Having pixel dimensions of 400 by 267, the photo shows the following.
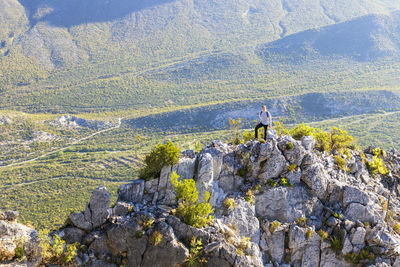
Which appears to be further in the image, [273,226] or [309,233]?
[309,233]

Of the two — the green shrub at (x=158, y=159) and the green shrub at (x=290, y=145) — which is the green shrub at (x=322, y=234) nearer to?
the green shrub at (x=290, y=145)

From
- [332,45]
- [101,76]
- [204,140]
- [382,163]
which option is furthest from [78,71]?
[382,163]

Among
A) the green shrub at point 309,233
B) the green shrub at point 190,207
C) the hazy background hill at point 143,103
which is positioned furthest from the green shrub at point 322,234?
the hazy background hill at point 143,103

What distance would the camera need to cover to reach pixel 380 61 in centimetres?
18075

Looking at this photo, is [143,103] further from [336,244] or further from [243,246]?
[243,246]

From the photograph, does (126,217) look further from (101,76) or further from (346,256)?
(101,76)

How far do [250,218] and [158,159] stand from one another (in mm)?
7984

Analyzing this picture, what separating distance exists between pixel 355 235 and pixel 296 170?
20.6 feet

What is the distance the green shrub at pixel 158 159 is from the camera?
2614cm

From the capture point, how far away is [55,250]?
22250 millimetres

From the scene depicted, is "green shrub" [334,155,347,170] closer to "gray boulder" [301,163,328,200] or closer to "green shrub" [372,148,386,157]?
"gray boulder" [301,163,328,200]

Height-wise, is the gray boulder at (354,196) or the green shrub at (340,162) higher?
the green shrub at (340,162)

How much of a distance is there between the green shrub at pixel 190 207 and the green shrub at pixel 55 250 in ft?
23.2

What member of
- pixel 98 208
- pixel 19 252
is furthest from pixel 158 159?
pixel 19 252
